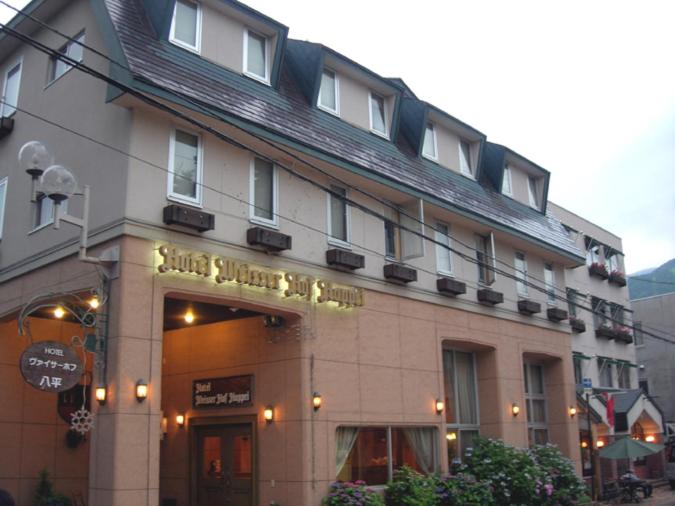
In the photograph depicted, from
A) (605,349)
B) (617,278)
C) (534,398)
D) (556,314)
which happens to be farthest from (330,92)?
(617,278)

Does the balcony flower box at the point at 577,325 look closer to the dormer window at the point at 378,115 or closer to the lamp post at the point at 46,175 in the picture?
the dormer window at the point at 378,115

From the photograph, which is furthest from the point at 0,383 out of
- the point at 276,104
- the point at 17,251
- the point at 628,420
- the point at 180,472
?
the point at 628,420

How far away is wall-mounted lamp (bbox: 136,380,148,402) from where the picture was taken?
1200 centimetres

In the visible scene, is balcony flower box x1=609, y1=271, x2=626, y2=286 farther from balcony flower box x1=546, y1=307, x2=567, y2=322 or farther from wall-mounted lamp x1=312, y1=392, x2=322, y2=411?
wall-mounted lamp x1=312, y1=392, x2=322, y2=411

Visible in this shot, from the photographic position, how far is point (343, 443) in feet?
51.3

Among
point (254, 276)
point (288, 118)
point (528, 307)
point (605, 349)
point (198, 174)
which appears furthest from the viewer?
point (605, 349)

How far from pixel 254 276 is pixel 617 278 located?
91.8 feet

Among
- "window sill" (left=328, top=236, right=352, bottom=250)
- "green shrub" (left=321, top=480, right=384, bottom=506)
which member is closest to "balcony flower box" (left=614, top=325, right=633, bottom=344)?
"window sill" (left=328, top=236, right=352, bottom=250)

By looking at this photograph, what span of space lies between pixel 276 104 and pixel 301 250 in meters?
3.14

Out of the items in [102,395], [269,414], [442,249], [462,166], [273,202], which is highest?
[462,166]

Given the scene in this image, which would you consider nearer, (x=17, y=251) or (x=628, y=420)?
(x=17, y=251)

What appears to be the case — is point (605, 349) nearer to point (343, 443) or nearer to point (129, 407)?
point (343, 443)

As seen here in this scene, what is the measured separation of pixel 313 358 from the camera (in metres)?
15.2

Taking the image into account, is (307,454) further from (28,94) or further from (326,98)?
(28,94)
